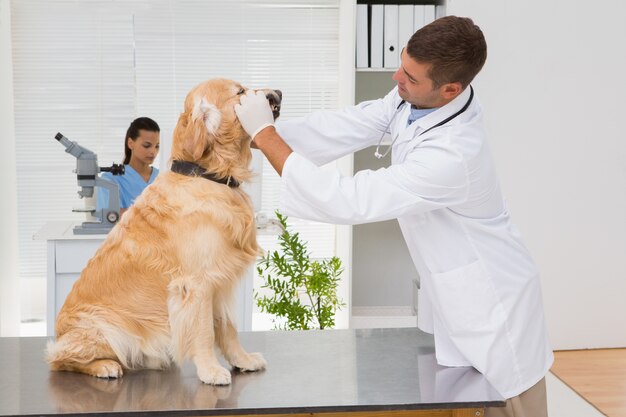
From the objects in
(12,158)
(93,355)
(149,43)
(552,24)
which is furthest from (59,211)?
(93,355)

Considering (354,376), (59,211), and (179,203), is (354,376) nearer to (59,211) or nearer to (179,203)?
(179,203)

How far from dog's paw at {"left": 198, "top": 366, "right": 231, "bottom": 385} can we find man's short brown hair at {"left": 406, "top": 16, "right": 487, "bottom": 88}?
822 millimetres

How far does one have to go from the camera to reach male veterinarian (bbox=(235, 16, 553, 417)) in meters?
1.77

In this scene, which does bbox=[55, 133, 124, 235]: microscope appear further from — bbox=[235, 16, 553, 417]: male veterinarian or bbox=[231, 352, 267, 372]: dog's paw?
bbox=[235, 16, 553, 417]: male veterinarian

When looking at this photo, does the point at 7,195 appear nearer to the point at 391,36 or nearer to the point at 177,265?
the point at 391,36

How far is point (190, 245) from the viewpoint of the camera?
168 centimetres

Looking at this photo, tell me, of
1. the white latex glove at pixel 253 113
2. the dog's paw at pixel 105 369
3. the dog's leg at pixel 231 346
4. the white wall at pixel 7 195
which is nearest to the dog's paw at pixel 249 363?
the dog's leg at pixel 231 346

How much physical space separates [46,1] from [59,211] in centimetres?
135

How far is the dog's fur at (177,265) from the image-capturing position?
1687mm

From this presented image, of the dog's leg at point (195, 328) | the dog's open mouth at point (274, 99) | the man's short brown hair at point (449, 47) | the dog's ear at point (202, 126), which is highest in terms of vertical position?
the man's short brown hair at point (449, 47)

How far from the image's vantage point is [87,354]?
5.72ft

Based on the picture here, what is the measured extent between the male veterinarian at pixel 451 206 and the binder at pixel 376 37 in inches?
88.6

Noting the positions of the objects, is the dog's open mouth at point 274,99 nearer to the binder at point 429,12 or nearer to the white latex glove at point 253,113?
the white latex glove at point 253,113

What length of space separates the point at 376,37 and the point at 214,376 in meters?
2.83
